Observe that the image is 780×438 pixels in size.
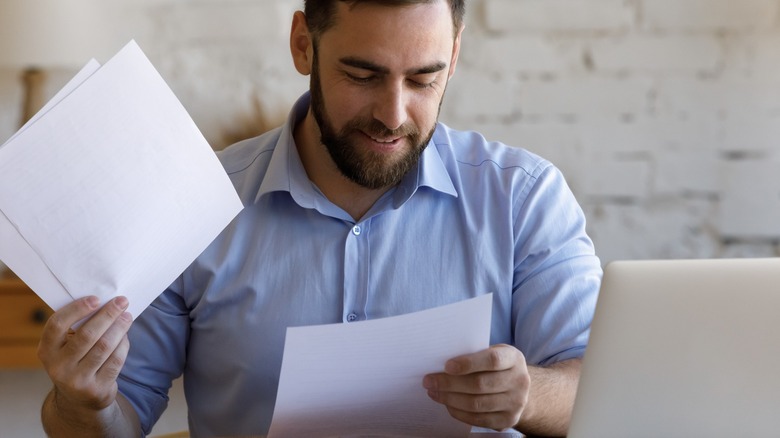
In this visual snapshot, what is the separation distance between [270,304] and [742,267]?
69 cm

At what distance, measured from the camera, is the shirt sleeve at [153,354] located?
51.9 inches

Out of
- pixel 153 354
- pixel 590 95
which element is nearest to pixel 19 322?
pixel 153 354

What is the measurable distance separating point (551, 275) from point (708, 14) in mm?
810

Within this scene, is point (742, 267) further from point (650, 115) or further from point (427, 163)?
point (650, 115)

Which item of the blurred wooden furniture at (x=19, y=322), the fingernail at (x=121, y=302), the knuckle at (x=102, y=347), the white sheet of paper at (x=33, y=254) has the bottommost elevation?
the blurred wooden furniture at (x=19, y=322)

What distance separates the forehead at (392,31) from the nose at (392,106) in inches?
1.7

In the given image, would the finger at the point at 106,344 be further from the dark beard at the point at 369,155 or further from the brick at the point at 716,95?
the brick at the point at 716,95

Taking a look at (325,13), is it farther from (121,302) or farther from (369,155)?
(121,302)

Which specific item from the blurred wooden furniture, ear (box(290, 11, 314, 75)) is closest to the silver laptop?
ear (box(290, 11, 314, 75))

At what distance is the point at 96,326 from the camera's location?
3.27 feet

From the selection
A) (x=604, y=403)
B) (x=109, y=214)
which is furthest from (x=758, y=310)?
(x=109, y=214)

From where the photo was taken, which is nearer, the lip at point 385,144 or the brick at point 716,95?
the lip at point 385,144

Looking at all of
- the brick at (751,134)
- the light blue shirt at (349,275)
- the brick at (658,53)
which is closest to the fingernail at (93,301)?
the light blue shirt at (349,275)

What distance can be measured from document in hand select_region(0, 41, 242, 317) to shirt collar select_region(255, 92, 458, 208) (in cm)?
28
